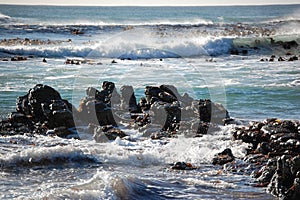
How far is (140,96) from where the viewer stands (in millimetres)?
21250

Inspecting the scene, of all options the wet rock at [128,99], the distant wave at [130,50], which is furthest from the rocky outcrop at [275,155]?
the distant wave at [130,50]

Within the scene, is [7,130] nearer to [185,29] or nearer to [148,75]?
[148,75]

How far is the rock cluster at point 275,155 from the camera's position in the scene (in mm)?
Answer: 9992

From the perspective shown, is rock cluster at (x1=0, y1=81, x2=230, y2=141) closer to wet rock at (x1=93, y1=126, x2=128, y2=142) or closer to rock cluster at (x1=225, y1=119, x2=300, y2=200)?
wet rock at (x1=93, y1=126, x2=128, y2=142)

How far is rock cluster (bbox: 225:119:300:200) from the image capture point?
32.8ft

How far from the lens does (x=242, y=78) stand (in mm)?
26875

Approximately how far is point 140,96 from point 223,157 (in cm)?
882

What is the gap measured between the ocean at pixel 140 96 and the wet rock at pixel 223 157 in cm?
28

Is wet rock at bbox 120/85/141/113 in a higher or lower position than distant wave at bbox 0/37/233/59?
lower

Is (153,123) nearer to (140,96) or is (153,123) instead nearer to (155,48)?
(140,96)

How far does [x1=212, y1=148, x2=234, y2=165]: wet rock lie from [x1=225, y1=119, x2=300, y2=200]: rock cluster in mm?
375

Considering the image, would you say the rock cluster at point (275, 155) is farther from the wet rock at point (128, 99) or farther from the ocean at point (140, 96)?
the wet rock at point (128, 99)

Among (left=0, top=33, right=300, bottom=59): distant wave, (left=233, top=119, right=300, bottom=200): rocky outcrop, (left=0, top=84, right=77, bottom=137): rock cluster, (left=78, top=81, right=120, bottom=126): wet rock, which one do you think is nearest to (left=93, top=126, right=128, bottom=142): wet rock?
(left=0, top=84, right=77, bottom=137): rock cluster

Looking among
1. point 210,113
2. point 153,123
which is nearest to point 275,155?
point 210,113
